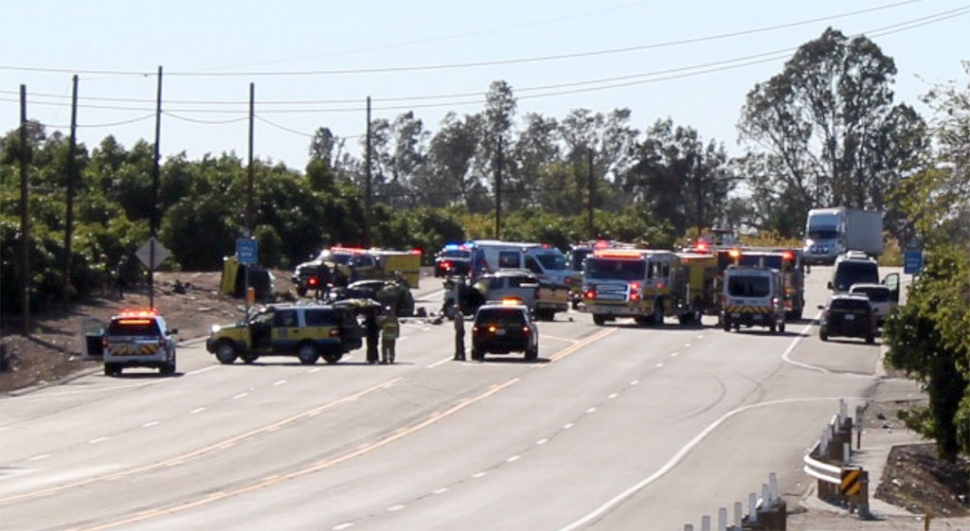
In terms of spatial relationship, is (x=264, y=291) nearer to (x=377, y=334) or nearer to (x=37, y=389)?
(x=377, y=334)

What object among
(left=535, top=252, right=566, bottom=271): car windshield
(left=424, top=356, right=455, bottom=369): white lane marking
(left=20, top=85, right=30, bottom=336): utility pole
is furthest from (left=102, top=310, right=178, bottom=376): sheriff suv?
(left=535, top=252, right=566, bottom=271): car windshield

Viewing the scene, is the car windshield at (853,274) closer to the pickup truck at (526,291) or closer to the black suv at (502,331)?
the pickup truck at (526,291)

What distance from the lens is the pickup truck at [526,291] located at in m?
66.8

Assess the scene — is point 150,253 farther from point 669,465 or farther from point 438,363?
point 669,465

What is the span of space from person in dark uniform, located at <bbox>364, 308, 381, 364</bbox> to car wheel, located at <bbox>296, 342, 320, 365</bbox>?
1547 millimetres

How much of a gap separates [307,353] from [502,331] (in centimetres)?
551

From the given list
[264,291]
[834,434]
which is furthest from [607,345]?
[834,434]

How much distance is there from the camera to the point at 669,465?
32125 mm

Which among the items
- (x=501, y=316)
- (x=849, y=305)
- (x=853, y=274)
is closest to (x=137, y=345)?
(x=501, y=316)

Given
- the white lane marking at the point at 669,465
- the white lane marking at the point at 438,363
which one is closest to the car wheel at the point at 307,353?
the white lane marking at the point at 438,363

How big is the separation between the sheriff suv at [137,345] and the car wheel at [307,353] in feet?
12.7

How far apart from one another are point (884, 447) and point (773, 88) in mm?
94749

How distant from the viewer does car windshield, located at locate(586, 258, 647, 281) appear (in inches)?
2574

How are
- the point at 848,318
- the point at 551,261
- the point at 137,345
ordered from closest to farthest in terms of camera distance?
the point at 137,345 → the point at 848,318 → the point at 551,261
